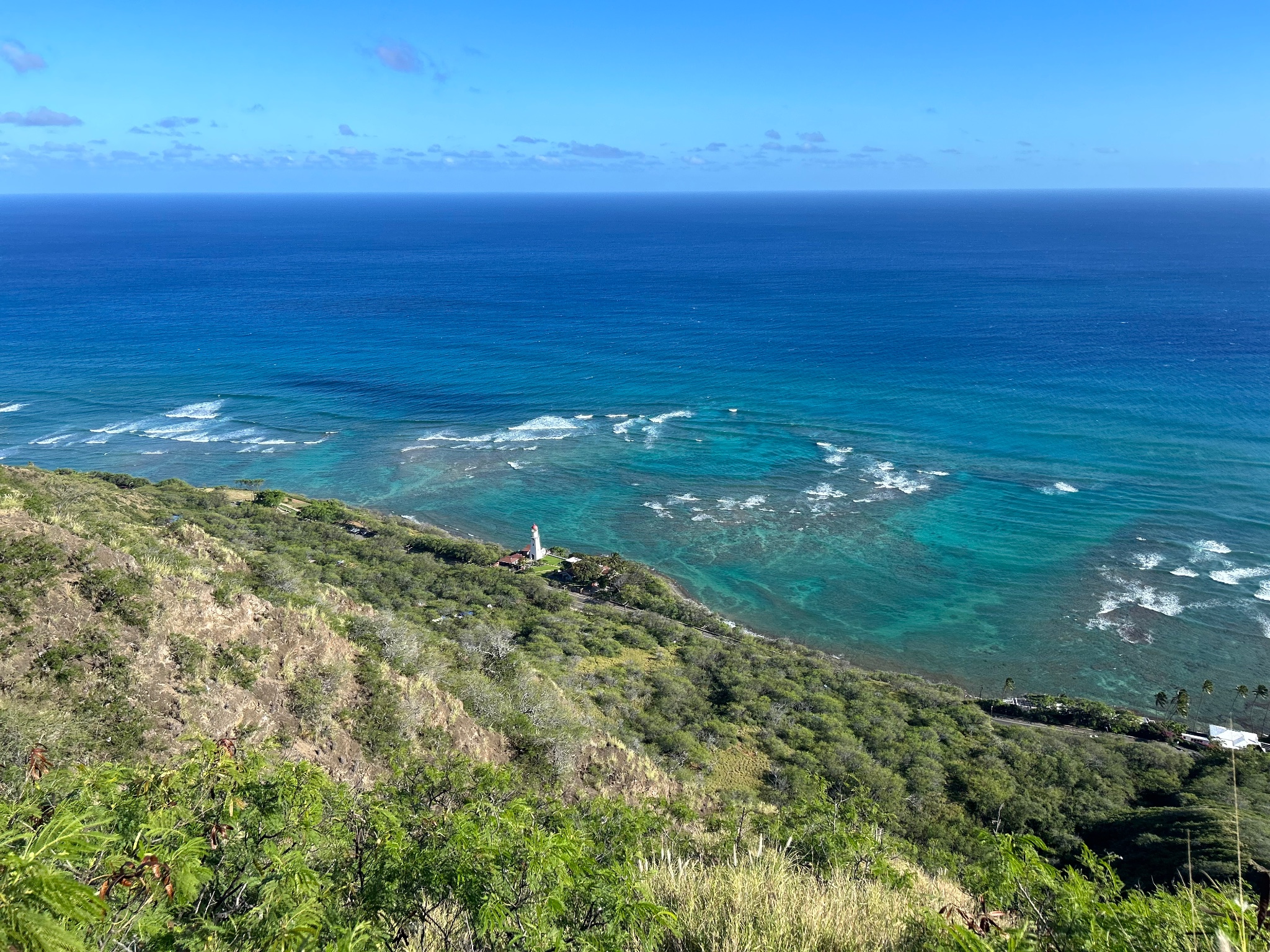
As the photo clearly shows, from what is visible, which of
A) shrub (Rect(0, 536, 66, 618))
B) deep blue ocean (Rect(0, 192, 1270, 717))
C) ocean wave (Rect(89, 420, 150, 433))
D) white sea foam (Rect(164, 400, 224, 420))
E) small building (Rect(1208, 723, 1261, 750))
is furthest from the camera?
white sea foam (Rect(164, 400, 224, 420))

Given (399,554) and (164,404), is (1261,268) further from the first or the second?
(164,404)

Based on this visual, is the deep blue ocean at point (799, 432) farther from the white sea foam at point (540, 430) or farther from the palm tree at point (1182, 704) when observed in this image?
the palm tree at point (1182, 704)

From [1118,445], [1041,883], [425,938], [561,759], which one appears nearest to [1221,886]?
[1041,883]

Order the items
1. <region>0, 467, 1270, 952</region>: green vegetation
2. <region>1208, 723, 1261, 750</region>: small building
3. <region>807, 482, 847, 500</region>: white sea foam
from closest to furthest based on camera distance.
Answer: <region>0, 467, 1270, 952</region>: green vegetation < <region>1208, 723, 1261, 750</region>: small building < <region>807, 482, 847, 500</region>: white sea foam

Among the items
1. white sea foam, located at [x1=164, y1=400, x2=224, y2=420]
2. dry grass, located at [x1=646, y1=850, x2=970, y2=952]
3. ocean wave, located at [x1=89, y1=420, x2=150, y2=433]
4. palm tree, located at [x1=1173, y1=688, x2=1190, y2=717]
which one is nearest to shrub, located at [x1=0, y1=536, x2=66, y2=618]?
dry grass, located at [x1=646, y1=850, x2=970, y2=952]

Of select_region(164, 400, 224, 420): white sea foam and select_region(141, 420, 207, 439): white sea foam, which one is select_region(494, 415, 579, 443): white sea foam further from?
select_region(164, 400, 224, 420): white sea foam

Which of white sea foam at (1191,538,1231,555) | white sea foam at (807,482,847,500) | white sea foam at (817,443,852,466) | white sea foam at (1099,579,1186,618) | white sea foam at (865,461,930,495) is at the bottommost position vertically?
white sea foam at (1099,579,1186,618)
